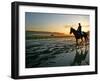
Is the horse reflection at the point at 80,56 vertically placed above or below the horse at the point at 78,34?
below

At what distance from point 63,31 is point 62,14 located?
85mm

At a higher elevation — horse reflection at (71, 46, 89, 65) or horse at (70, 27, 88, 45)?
horse at (70, 27, 88, 45)

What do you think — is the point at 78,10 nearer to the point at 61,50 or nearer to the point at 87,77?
the point at 61,50

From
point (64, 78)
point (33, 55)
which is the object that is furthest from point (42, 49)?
point (64, 78)

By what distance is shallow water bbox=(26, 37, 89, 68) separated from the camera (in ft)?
4.70

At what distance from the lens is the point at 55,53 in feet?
4.87

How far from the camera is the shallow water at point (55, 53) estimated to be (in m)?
1.43

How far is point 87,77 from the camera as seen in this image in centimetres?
153

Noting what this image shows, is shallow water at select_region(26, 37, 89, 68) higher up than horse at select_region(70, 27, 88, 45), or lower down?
lower down

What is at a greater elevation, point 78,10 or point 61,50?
point 78,10

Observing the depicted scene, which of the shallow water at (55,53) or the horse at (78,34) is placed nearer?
the shallow water at (55,53)

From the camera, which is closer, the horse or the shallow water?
the shallow water

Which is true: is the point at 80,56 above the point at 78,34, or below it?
below

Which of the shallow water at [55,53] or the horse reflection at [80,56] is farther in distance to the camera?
the horse reflection at [80,56]
